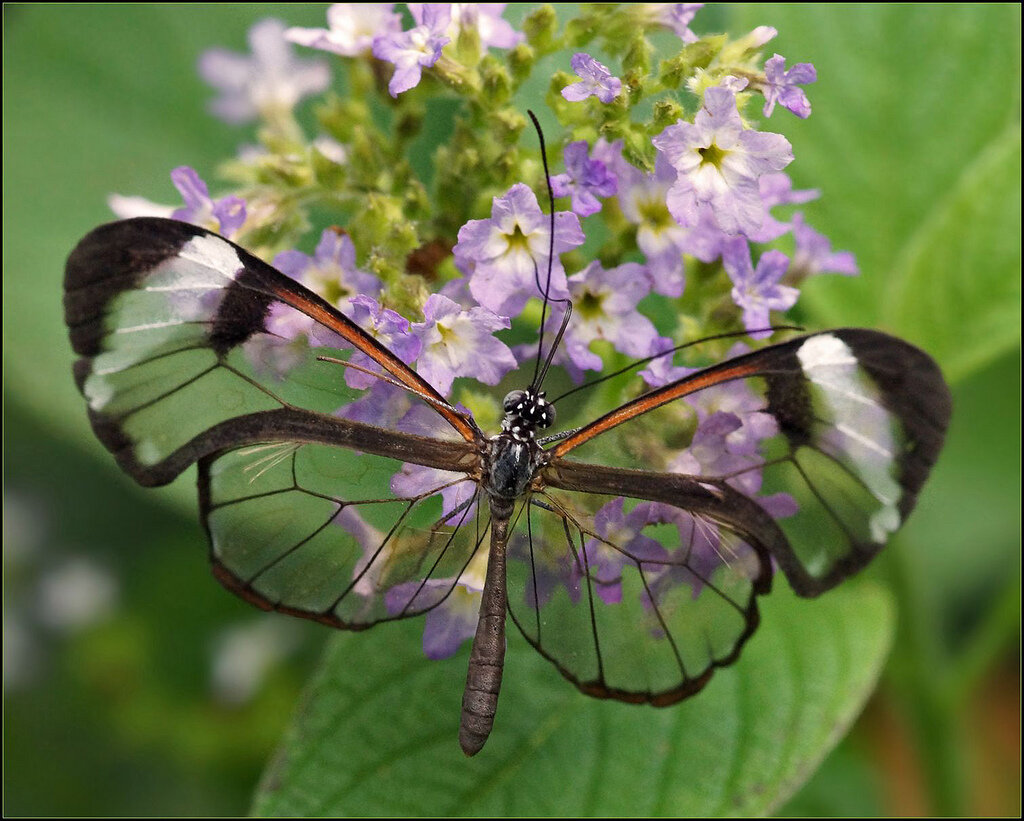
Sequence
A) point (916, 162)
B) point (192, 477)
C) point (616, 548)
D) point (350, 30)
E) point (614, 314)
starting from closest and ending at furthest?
point (616, 548)
point (614, 314)
point (350, 30)
point (192, 477)
point (916, 162)

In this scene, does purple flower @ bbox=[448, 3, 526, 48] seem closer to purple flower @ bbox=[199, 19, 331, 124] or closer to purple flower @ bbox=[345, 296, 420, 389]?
purple flower @ bbox=[345, 296, 420, 389]

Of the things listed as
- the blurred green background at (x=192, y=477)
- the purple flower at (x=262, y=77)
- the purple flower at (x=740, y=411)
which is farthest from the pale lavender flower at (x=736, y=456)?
the purple flower at (x=262, y=77)

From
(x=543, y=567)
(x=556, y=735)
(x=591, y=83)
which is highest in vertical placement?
(x=591, y=83)

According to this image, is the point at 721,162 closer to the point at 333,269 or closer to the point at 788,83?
the point at 788,83

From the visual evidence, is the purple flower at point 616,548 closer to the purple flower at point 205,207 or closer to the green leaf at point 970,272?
the purple flower at point 205,207

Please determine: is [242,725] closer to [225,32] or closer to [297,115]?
[297,115]

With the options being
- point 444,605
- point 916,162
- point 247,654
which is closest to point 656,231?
point 444,605
